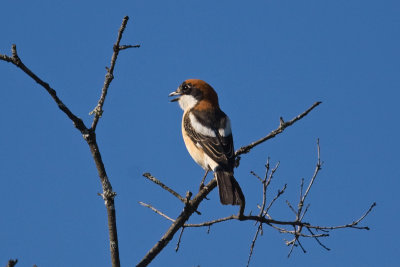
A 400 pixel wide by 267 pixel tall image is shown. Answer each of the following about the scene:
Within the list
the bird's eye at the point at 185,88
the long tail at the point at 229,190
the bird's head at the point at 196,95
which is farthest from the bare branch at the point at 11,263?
the bird's eye at the point at 185,88

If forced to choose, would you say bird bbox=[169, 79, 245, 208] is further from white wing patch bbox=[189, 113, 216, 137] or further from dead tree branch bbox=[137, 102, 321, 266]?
dead tree branch bbox=[137, 102, 321, 266]

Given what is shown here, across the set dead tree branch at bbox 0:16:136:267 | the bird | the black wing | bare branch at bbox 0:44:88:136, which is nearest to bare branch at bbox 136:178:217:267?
dead tree branch at bbox 0:16:136:267

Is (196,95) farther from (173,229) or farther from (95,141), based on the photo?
(95,141)

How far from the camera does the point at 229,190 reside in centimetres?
543

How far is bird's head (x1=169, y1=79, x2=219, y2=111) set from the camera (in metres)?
7.47

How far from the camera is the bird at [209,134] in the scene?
18.3 feet

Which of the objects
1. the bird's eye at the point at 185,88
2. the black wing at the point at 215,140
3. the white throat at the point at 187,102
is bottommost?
the black wing at the point at 215,140

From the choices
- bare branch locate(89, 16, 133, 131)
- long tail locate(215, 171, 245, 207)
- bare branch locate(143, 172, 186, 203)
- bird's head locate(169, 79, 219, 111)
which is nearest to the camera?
bare branch locate(89, 16, 133, 131)

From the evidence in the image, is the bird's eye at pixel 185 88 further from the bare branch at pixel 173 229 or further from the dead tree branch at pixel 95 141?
the dead tree branch at pixel 95 141

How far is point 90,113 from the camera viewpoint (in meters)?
3.73

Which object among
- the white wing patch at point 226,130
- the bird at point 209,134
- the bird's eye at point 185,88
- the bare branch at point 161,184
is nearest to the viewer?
the bare branch at point 161,184

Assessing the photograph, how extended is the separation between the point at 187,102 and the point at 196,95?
0.17m

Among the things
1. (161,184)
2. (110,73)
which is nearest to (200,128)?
(161,184)

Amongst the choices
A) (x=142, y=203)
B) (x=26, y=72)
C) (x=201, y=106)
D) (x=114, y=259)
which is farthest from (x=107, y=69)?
(x=201, y=106)
